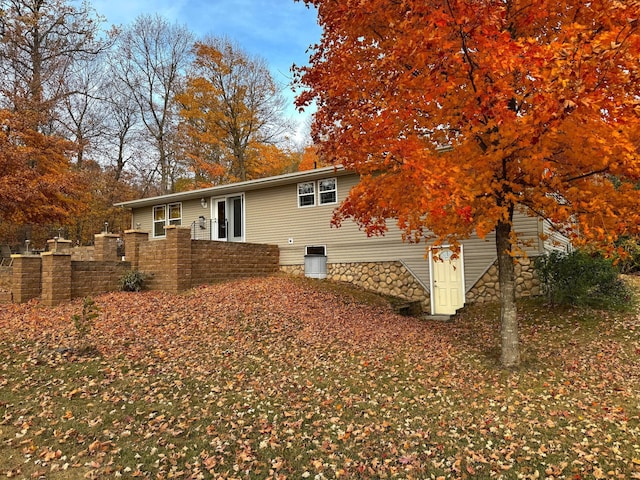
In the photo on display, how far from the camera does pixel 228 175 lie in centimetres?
2466

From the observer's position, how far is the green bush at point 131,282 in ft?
34.3

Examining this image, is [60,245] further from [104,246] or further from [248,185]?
[248,185]

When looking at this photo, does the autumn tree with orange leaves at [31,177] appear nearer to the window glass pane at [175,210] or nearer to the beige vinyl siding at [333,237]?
the window glass pane at [175,210]

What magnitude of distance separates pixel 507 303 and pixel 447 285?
5134mm

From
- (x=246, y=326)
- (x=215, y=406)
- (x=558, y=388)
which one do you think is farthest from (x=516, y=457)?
(x=246, y=326)

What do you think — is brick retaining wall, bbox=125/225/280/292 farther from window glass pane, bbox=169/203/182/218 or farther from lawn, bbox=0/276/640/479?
window glass pane, bbox=169/203/182/218

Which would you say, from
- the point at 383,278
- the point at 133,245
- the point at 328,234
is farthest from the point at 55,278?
the point at 383,278

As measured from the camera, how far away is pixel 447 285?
11.2 metres

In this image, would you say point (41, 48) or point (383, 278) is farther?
point (41, 48)

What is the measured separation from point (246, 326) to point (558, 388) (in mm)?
4833

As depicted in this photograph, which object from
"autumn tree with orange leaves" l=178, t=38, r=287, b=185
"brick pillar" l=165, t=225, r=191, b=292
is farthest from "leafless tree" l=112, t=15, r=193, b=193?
"brick pillar" l=165, t=225, r=191, b=292

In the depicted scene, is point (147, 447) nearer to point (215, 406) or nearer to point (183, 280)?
point (215, 406)

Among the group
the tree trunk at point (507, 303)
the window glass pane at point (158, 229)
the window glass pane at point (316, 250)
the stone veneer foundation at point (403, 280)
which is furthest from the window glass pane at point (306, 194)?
the tree trunk at point (507, 303)

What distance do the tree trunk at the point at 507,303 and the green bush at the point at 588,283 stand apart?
9.43 ft
